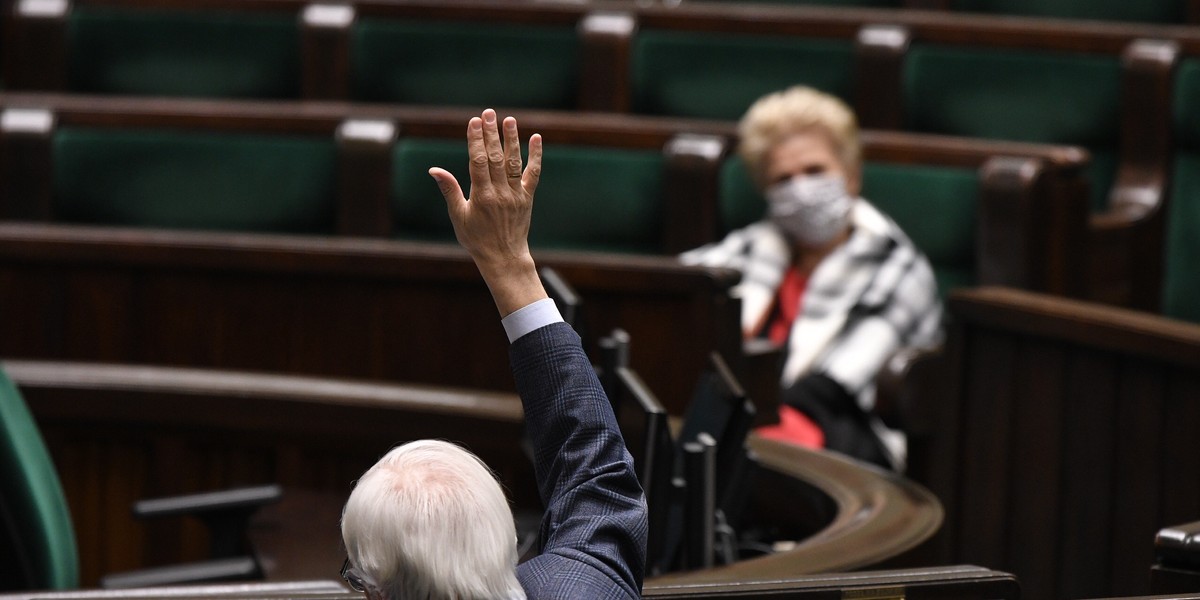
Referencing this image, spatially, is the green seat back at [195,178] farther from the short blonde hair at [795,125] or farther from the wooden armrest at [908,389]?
the wooden armrest at [908,389]

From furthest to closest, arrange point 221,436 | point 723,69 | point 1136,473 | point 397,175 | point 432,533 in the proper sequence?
1. point 723,69
2. point 397,175
3. point 221,436
4. point 1136,473
5. point 432,533

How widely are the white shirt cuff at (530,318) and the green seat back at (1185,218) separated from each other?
84cm

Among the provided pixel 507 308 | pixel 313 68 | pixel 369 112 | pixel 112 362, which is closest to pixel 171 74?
pixel 313 68

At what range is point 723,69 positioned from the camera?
115cm

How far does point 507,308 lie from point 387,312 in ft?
1.74

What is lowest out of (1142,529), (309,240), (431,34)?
(1142,529)

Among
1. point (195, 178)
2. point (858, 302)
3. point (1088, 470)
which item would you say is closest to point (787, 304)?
point (858, 302)

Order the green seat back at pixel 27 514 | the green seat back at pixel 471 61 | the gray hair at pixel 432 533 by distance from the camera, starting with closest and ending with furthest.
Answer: the gray hair at pixel 432 533 < the green seat back at pixel 27 514 < the green seat back at pixel 471 61

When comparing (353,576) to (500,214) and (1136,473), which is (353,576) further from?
(1136,473)

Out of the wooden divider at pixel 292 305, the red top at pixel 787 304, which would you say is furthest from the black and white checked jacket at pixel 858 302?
the wooden divider at pixel 292 305

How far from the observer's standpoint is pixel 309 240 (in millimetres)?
874

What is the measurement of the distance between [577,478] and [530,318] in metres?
0.04

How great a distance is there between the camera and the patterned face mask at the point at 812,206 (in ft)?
3.05

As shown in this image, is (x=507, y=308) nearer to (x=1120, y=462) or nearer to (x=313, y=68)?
(x=1120, y=462)
